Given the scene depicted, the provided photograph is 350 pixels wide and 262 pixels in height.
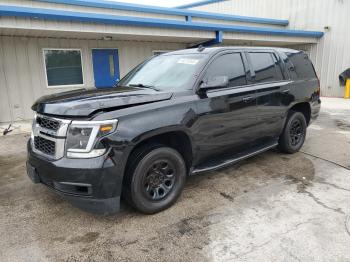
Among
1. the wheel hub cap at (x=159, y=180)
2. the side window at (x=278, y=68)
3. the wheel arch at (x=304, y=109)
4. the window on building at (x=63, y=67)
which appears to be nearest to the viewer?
the wheel hub cap at (x=159, y=180)

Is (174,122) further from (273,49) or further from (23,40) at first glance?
(23,40)

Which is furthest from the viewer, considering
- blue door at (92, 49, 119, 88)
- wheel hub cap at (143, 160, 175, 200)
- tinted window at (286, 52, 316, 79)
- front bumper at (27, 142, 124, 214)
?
blue door at (92, 49, 119, 88)

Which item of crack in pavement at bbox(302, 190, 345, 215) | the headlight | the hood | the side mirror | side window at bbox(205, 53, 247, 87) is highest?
side window at bbox(205, 53, 247, 87)

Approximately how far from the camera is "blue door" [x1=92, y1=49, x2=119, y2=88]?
1086 cm

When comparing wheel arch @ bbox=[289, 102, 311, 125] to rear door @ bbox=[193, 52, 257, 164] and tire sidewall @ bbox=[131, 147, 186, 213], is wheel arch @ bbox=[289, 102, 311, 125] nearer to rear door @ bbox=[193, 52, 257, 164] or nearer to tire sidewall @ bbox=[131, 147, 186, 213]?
rear door @ bbox=[193, 52, 257, 164]

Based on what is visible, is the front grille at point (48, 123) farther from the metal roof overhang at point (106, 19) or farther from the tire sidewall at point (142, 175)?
the metal roof overhang at point (106, 19)

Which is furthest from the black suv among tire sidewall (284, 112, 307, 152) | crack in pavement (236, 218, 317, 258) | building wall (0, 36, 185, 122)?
building wall (0, 36, 185, 122)

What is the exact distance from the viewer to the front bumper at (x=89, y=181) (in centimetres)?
281

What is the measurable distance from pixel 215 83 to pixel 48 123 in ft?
6.57

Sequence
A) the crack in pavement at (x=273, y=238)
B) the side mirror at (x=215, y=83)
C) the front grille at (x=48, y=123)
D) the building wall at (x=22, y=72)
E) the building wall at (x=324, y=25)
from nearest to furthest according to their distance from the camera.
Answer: the crack in pavement at (x=273, y=238)
the front grille at (x=48, y=123)
the side mirror at (x=215, y=83)
the building wall at (x=22, y=72)
the building wall at (x=324, y=25)

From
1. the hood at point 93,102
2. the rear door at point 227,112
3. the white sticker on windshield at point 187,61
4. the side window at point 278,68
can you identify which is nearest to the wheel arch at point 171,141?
the rear door at point 227,112

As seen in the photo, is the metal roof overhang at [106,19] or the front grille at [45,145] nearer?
the front grille at [45,145]

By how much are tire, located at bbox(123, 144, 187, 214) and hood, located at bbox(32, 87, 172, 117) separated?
55 centimetres

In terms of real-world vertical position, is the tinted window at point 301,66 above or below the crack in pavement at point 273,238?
above
